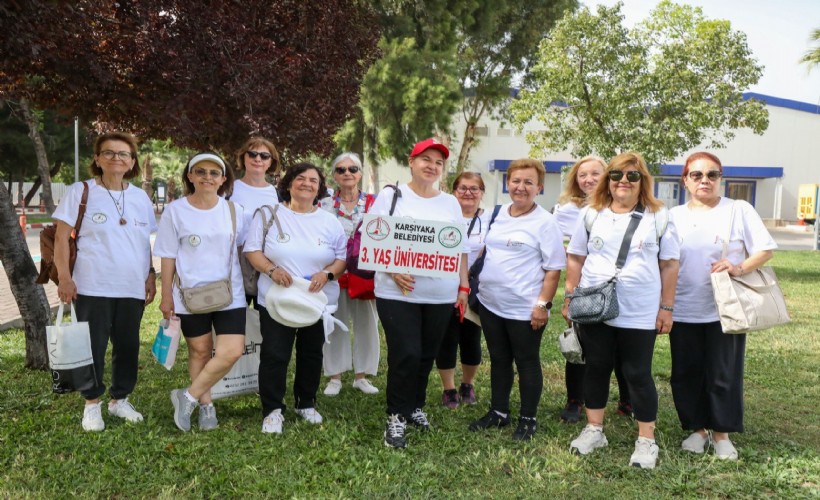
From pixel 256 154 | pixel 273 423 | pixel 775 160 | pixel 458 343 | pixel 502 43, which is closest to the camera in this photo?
pixel 273 423

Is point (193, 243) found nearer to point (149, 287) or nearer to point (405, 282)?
point (149, 287)

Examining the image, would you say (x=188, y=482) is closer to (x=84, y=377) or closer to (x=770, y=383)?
(x=84, y=377)

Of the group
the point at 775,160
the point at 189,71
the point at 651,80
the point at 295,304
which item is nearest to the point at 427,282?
the point at 295,304

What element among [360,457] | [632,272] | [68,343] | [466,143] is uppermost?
[466,143]

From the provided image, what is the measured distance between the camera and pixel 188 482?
152 inches

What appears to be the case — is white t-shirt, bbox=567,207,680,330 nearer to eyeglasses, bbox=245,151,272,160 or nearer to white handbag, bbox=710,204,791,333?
white handbag, bbox=710,204,791,333

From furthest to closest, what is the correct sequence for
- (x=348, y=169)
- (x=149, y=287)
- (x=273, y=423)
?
(x=348, y=169) < (x=149, y=287) < (x=273, y=423)

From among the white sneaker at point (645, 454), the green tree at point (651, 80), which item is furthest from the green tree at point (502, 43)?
the white sneaker at point (645, 454)

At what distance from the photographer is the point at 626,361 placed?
164 inches

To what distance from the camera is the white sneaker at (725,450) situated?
4.25 metres

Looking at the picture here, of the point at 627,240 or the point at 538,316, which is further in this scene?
the point at 538,316

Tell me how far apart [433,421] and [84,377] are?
7.91 ft

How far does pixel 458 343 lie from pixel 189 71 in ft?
12.3

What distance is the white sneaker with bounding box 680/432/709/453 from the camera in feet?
14.4
